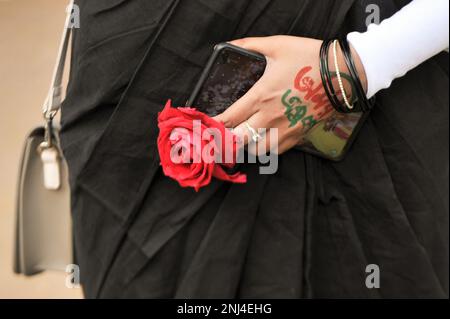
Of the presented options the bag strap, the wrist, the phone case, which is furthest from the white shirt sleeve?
the bag strap

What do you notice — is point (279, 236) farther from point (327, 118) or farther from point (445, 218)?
point (445, 218)

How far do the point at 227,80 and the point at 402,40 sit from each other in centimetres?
20

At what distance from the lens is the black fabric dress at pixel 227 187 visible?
601 millimetres

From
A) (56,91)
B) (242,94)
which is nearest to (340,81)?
(242,94)

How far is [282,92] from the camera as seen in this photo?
0.59m

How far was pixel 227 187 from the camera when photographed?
639 millimetres

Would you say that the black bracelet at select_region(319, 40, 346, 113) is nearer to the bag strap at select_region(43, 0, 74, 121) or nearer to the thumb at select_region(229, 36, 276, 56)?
the thumb at select_region(229, 36, 276, 56)

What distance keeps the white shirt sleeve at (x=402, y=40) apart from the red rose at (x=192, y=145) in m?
0.17

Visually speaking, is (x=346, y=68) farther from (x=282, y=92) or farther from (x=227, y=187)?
(x=227, y=187)

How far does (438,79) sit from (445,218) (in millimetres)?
201

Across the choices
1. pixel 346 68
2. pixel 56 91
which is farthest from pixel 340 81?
pixel 56 91

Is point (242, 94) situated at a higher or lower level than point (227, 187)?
higher

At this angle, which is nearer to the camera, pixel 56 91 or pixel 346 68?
pixel 346 68

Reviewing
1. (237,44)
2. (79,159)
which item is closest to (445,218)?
(237,44)
